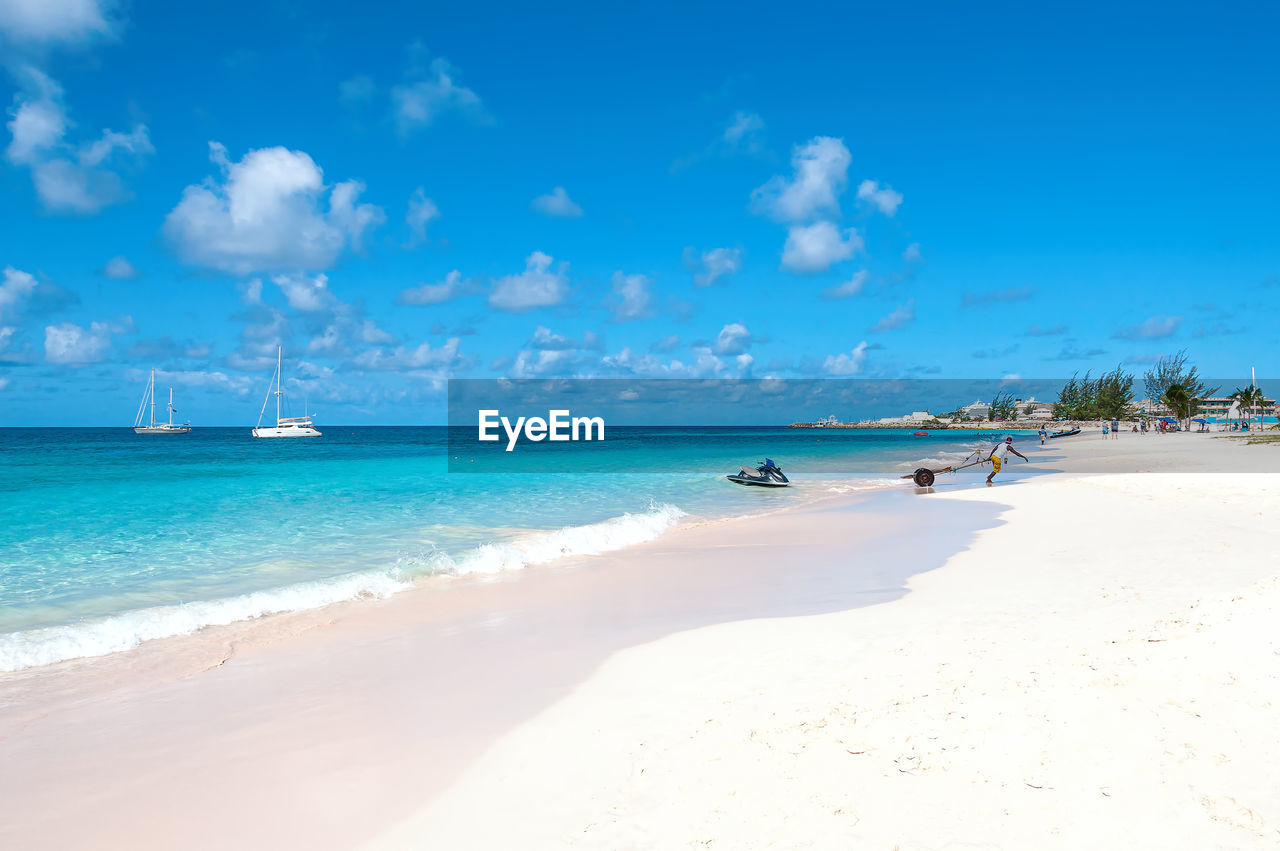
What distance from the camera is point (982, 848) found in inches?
130

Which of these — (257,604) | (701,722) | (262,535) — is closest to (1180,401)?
(262,535)

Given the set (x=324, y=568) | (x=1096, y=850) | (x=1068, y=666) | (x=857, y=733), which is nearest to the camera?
(x=1096, y=850)

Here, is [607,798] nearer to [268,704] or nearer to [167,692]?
[268,704]

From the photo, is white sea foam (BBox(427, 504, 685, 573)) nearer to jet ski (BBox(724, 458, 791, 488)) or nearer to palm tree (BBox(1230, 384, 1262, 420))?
jet ski (BBox(724, 458, 791, 488))

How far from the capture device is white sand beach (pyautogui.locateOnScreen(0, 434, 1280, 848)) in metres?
3.70

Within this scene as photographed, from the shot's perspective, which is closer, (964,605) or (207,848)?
(207,848)

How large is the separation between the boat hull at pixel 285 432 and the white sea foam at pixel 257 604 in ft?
314

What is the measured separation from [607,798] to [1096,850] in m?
2.56

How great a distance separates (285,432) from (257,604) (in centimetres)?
10150

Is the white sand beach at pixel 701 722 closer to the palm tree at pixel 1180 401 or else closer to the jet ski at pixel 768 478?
the jet ski at pixel 768 478

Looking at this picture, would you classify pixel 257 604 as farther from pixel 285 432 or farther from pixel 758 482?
pixel 285 432

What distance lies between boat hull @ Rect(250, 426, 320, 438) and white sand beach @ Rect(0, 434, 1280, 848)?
101 metres

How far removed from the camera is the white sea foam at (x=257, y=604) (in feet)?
26.0

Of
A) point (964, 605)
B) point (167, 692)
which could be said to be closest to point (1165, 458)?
point (964, 605)
